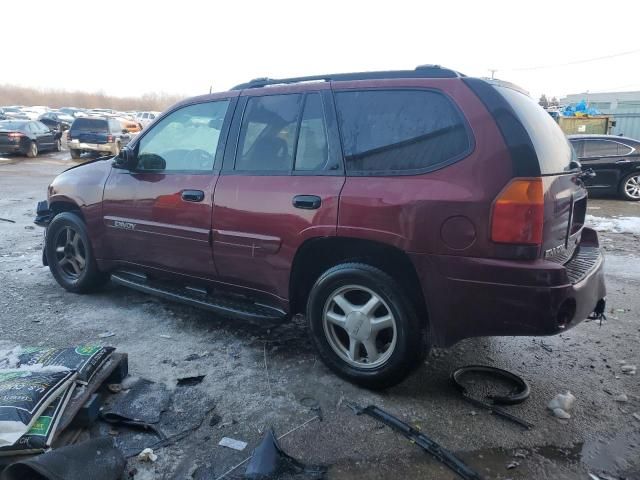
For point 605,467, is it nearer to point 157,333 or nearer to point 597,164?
point 157,333

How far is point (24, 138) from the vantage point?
21984mm

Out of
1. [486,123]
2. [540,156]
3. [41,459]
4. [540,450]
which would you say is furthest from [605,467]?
[41,459]

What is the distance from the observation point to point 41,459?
7.43 ft

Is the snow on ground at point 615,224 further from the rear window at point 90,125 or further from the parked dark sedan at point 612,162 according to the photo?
the rear window at point 90,125

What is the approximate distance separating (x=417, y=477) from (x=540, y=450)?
0.73 meters

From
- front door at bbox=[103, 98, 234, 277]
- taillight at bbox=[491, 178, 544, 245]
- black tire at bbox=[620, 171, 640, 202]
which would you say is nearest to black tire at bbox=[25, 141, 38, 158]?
front door at bbox=[103, 98, 234, 277]

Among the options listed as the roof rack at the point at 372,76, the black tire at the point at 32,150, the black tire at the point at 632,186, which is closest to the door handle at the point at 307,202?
the roof rack at the point at 372,76

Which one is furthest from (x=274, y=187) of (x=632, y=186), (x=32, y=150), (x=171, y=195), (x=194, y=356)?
(x=32, y=150)

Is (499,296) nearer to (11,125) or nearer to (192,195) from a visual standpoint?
(192,195)

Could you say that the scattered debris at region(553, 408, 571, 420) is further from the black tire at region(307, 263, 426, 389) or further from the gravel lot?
the black tire at region(307, 263, 426, 389)

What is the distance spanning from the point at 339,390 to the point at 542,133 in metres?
1.98

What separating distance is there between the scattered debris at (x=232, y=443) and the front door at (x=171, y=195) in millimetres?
1480

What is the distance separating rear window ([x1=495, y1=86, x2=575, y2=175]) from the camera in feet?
9.53

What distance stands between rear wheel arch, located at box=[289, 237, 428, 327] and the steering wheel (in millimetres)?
1118
